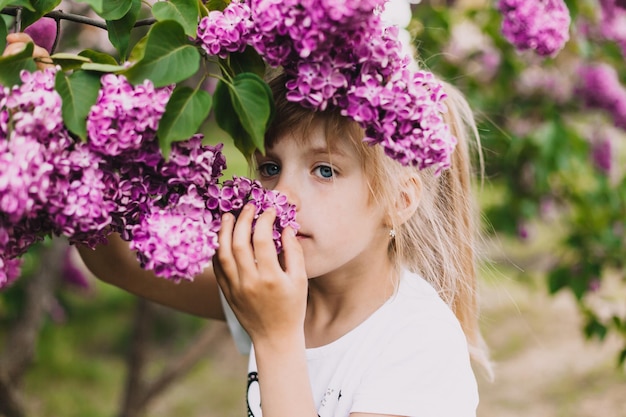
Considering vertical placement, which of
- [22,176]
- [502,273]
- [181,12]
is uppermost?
[181,12]

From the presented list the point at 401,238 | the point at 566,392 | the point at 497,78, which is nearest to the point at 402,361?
the point at 401,238

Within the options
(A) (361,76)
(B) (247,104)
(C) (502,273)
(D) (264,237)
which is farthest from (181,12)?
(C) (502,273)

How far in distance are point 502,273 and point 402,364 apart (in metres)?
1.82

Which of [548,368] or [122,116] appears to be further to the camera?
[548,368]

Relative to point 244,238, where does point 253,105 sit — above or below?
above

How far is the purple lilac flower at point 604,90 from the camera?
3.86 meters

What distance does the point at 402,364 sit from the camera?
1.67 metres

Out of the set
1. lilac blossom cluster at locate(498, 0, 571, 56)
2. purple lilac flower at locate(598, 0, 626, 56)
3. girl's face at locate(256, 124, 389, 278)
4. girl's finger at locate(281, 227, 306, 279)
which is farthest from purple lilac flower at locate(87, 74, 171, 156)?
purple lilac flower at locate(598, 0, 626, 56)

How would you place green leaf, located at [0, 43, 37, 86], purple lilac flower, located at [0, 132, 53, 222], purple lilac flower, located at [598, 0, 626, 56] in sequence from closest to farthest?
purple lilac flower, located at [0, 132, 53, 222] → green leaf, located at [0, 43, 37, 86] → purple lilac flower, located at [598, 0, 626, 56]

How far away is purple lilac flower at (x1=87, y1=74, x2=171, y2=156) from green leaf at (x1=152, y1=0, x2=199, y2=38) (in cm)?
14

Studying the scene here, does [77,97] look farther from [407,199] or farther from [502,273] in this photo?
[502,273]

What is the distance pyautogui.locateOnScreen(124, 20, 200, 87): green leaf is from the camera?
107 cm

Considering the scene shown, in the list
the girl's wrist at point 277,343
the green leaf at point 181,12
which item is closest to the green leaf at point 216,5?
the green leaf at point 181,12

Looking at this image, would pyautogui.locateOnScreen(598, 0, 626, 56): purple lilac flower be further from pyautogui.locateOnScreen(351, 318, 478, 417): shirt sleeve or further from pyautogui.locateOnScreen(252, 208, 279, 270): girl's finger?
pyautogui.locateOnScreen(252, 208, 279, 270): girl's finger
